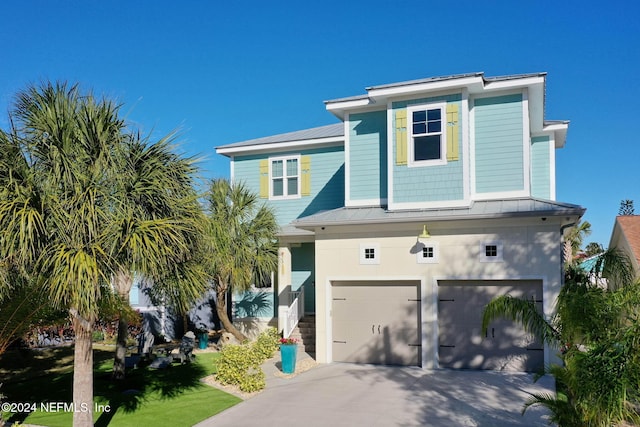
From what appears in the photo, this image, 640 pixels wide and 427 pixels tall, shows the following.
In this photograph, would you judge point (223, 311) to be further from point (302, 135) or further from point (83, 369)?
point (83, 369)

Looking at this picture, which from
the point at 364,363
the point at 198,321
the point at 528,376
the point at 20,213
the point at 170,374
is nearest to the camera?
the point at 20,213

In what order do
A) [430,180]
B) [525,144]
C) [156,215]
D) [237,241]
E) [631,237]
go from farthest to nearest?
[631,237] → [237,241] → [430,180] → [525,144] → [156,215]

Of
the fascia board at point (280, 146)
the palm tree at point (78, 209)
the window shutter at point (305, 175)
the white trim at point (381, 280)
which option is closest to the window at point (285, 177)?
the window shutter at point (305, 175)

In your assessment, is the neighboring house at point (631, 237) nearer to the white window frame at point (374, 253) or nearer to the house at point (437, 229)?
the house at point (437, 229)

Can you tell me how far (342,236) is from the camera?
49.7 feet

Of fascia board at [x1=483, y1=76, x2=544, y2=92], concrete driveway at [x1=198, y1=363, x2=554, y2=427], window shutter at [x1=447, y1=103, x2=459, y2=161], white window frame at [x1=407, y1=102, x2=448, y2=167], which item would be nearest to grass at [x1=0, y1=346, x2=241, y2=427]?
concrete driveway at [x1=198, y1=363, x2=554, y2=427]

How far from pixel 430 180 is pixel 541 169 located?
5653 millimetres

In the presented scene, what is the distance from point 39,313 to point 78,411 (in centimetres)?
230

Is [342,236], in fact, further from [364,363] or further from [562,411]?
[562,411]

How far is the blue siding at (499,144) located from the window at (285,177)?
774 cm

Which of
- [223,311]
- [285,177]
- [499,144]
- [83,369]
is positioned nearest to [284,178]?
[285,177]

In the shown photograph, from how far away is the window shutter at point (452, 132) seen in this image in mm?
14156

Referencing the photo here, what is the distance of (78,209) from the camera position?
299 inches

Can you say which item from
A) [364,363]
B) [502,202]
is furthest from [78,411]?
[502,202]
